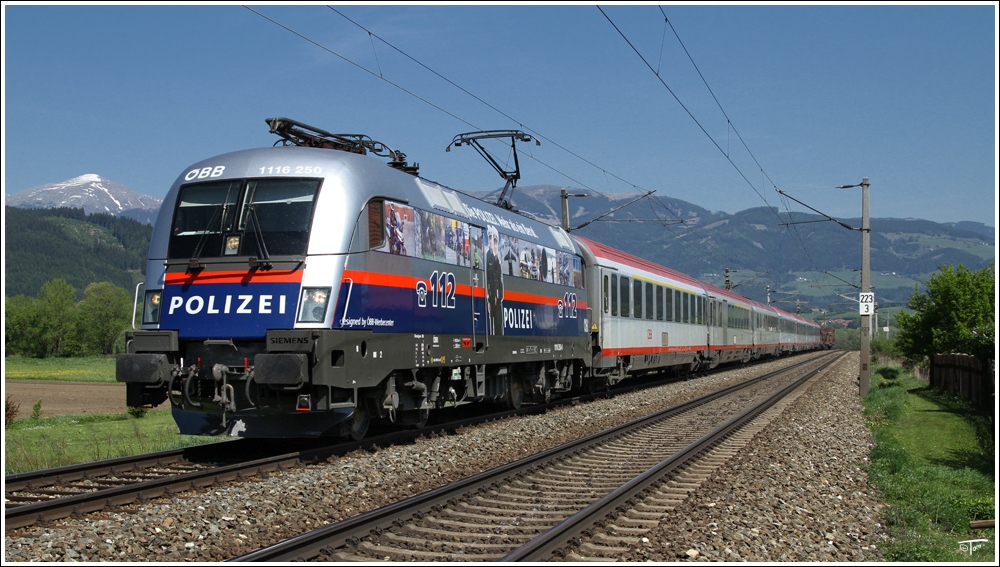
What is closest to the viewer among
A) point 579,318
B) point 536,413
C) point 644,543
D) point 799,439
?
point 644,543

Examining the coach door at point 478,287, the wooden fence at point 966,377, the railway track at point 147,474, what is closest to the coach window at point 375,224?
the railway track at point 147,474

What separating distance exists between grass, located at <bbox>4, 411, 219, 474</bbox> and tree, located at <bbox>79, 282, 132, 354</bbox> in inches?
2919

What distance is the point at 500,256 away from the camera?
1548 cm

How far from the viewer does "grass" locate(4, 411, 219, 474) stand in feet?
44.5

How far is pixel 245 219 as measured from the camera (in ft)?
35.8

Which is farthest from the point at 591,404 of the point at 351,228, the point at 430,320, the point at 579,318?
the point at 351,228

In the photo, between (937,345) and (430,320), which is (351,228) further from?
(937,345)

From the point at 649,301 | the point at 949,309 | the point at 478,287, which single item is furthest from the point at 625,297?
the point at 949,309

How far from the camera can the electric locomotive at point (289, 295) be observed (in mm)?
10422

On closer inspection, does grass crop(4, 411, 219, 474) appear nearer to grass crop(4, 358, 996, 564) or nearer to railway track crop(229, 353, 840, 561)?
grass crop(4, 358, 996, 564)

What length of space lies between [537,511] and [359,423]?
179 inches

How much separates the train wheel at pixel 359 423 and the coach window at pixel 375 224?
8.07 feet

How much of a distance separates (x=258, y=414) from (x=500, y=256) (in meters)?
5.95

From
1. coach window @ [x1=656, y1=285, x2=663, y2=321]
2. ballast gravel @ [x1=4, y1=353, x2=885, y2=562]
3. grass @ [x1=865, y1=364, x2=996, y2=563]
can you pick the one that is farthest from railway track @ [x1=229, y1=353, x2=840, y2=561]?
coach window @ [x1=656, y1=285, x2=663, y2=321]
